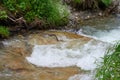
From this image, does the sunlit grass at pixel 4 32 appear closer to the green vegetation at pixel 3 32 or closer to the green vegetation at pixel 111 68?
the green vegetation at pixel 3 32

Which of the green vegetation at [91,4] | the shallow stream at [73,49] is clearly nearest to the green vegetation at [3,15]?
the shallow stream at [73,49]

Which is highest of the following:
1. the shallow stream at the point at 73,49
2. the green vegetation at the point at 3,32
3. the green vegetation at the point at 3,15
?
the green vegetation at the point at 3,15

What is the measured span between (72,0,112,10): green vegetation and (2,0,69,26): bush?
1.17m

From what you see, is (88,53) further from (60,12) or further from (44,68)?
(60,12)

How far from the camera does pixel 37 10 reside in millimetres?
8195

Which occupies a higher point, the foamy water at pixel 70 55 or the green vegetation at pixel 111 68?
the green vegetation at pixel 111 68

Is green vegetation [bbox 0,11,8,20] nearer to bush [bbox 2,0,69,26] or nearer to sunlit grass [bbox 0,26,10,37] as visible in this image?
sunlit grass [bbox 0,26,10,37]

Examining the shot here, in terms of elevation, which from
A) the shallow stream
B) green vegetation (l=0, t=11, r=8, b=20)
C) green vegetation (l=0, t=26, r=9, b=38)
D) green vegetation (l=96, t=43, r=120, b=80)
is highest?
green vegetation (l=96, t=43, r=120, b=80)

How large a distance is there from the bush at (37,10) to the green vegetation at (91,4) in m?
1.17

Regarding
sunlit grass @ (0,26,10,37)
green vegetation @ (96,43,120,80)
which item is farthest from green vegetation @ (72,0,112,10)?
green vegetation @ (96,43,120,80)

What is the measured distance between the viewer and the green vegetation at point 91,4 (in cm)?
949

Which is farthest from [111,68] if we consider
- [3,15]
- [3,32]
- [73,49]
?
[3,15]

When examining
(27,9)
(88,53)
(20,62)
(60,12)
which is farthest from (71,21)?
(20,62)

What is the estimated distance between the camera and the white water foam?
614cm
